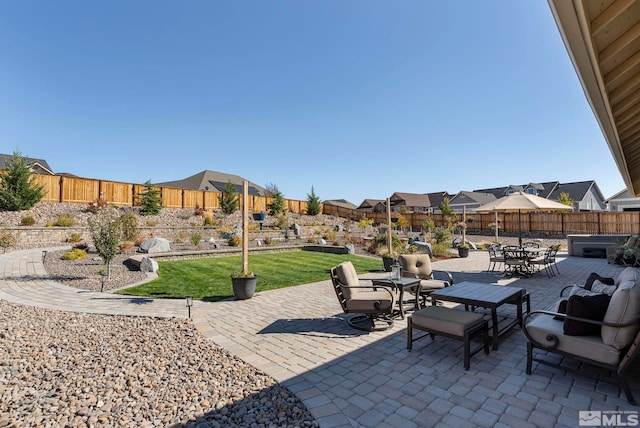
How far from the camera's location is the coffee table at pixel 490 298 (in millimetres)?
3482

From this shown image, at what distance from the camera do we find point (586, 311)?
260cm

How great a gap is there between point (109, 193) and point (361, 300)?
20.3 m

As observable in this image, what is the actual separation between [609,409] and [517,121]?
40.1 ft

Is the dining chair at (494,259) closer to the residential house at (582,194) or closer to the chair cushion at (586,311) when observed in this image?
the chair cushion at (586,311)

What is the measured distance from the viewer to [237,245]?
579 inches

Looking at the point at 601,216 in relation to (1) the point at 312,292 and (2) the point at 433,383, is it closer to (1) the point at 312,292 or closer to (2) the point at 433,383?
(1) the point at 312,292

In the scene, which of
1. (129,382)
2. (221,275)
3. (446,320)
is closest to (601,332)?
(446,320)

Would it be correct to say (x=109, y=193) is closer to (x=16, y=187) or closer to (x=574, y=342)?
(x=16, y=187)

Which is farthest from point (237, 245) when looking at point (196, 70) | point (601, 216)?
point (601, 216)

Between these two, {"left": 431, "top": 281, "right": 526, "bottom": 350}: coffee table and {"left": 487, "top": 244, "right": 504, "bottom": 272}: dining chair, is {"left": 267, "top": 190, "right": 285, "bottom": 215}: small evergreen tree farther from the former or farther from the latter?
{"left": 431, "top": 281, "right": 526, "bottom": 350}: coffee table

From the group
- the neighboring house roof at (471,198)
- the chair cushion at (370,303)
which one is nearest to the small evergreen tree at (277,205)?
the chair cushion at (370,303)

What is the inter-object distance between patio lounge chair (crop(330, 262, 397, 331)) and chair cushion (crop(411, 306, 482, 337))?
0.67 m

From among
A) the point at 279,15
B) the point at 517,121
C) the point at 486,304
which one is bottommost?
the point at 486,304

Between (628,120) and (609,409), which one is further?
(628,120)
